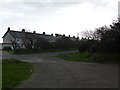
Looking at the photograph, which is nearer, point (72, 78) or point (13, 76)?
point (72, 78)

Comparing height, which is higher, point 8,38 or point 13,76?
point 8,38

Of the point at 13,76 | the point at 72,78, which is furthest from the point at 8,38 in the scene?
the point at 72,78

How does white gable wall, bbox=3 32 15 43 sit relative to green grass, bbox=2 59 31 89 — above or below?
above

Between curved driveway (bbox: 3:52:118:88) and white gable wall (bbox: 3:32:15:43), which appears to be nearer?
curved driveway (bbox: 3:52:118:88)

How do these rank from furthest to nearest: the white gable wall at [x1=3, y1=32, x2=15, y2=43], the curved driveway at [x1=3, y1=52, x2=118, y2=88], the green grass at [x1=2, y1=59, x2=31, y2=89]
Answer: the white gable wall at [x1=3, y1=32, x2=15, y2=43] → the green grass at [x1=2, y1=59, x2=31, y2=89] → the curved driveway at [x1=3, y1=52, x2=118, y2=88]

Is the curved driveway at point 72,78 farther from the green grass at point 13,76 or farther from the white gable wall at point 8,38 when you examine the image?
the white gable wall at point 8,38

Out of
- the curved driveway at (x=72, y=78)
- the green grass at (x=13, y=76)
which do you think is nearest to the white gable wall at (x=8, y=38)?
the green grass at (x=13, y=76)

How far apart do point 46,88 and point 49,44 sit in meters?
43.8

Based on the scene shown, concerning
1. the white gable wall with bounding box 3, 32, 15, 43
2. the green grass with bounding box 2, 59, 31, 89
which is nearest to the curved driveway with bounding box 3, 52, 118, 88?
the green grass with bounding box 2, 59, 31, 89

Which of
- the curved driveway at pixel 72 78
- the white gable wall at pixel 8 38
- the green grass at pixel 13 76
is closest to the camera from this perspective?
the curved driveway at pixel 72 78

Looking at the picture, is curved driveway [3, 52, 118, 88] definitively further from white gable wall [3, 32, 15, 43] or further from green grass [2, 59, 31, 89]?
white gable wall [3, 32, 15, 43]

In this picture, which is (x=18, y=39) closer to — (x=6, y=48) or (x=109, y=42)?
(x=6, y=48)

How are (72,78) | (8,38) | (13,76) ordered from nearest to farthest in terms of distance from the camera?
(72,78) → (13,76) → (8,38)

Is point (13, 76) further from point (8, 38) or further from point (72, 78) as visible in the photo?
point (8, 38)
